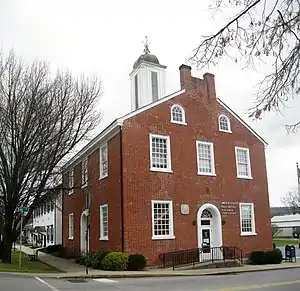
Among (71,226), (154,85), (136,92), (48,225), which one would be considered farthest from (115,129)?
(48,225)

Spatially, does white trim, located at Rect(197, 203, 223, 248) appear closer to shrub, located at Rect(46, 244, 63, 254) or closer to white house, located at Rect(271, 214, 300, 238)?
shrub, located at Rect(46, 244, 63, 254)

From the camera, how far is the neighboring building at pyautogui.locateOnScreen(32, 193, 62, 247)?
4495 centimetres

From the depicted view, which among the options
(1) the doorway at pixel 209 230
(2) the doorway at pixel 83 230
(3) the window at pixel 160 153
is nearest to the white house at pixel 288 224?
(2) the doorway at pixel 83 230

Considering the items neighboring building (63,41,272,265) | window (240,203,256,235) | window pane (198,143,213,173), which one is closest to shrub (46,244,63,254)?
neighboring building (63,41,272,265)

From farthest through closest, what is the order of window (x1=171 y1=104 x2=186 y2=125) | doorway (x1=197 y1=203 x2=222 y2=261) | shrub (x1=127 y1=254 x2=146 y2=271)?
1. window (x1=171 y1=104 x2=186 y2=125)
2. doorway (x1=197 y1=203 x2=222 y2=261)
3. shrub (x1=127 y1=254 x2=146 y2=271)

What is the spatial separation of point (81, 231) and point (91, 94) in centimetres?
1055

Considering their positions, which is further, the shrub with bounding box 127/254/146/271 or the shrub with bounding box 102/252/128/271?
the shrub with bounding box 127/254/146/271

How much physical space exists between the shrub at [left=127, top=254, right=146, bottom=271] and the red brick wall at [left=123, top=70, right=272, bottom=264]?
676mm

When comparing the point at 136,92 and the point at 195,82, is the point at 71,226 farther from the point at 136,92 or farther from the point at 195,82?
the point at 195,82

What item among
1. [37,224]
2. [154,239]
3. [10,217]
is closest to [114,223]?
[154,239]

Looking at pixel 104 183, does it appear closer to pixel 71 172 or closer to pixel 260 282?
pixel 71 172

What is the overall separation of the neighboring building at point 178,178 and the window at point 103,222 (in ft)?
0.21

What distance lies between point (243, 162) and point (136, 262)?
1101 centimetres

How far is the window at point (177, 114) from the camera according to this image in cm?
2663
